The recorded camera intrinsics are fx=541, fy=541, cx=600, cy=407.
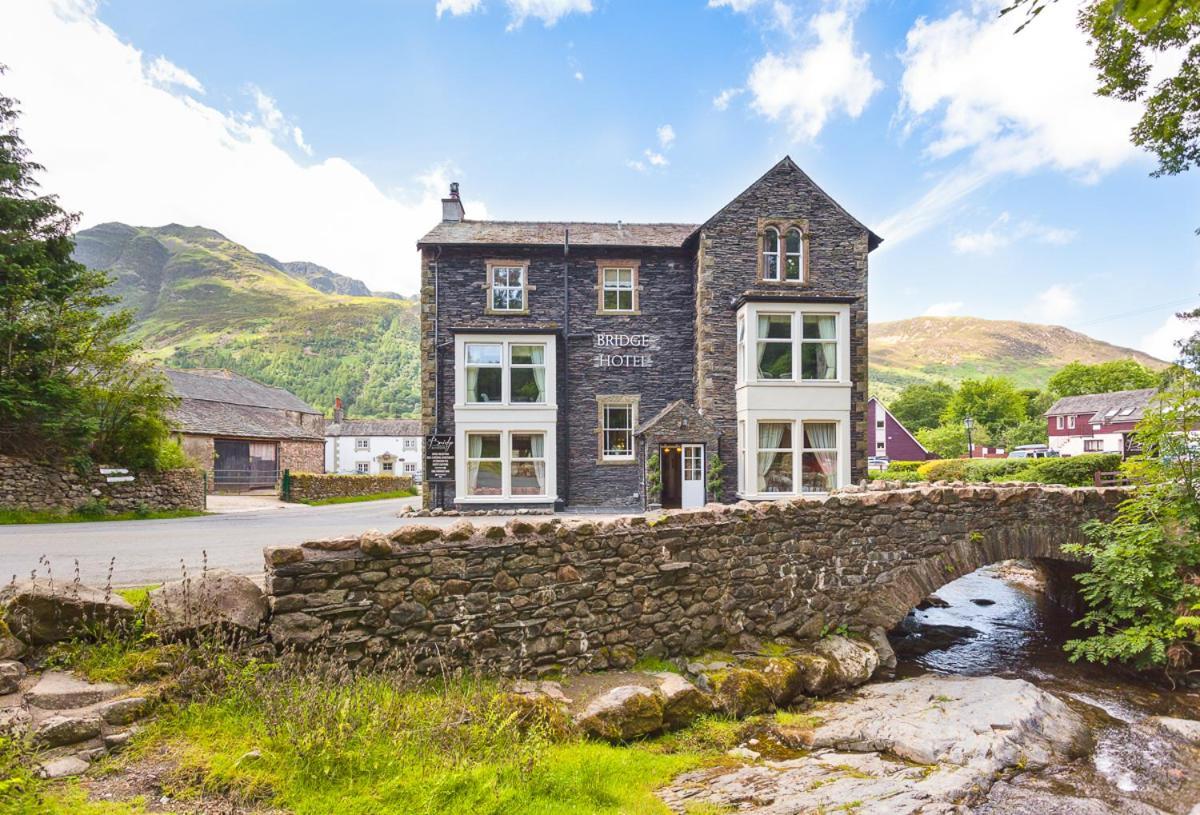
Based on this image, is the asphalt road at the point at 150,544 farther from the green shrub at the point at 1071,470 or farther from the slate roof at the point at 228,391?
the green shrub at the point at 1071,470

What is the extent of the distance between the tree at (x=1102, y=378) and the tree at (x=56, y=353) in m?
97.0

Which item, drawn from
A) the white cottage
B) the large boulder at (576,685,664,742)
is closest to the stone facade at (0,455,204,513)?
the large boulder at (576,685,664,742)

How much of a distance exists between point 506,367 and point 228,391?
93.6 ft

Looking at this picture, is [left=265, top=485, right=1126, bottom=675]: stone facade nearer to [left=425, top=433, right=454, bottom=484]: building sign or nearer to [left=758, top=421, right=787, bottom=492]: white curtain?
[left=758, top=421, right=787, bottom=492]: white curtain

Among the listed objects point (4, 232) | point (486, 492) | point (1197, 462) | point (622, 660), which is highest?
point (4, 232)

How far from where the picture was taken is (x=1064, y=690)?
7742mm

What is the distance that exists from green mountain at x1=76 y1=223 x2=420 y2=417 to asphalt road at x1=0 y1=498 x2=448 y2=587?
119 feet

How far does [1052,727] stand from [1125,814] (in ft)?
4.55

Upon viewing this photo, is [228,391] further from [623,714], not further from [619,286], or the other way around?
[623,714]

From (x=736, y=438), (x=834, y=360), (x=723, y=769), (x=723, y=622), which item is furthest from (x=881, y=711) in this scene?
(x=834, y=360)

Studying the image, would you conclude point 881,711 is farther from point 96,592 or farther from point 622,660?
point 96,592

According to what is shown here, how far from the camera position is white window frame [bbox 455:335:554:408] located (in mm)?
17359

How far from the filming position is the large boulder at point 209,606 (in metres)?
4.97

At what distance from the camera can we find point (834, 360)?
16594mm
